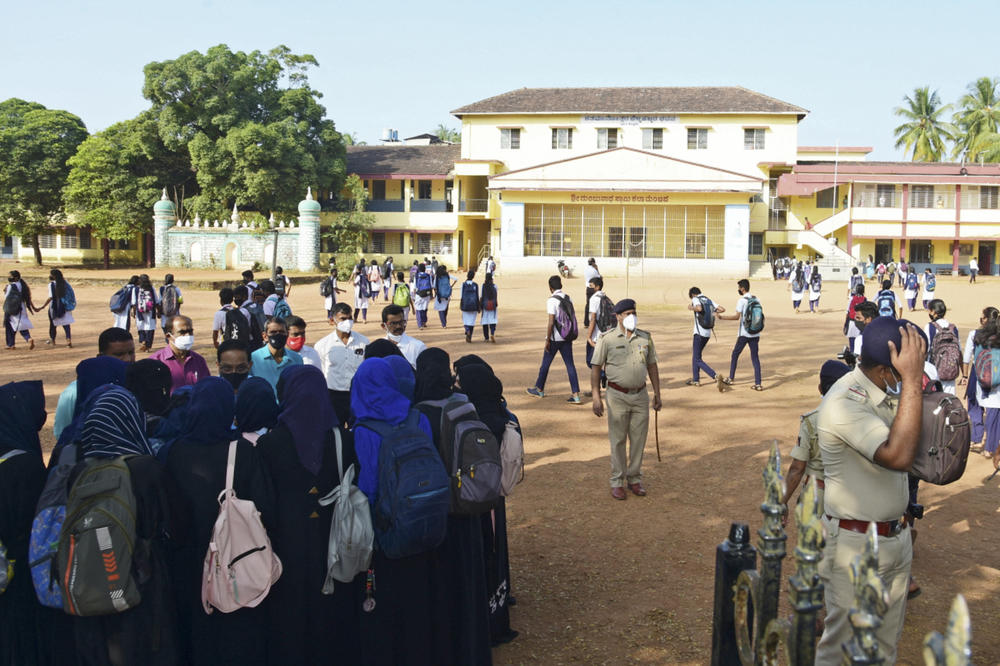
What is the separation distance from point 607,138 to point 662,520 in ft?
131

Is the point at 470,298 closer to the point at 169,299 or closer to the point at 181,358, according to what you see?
the point at 169,299

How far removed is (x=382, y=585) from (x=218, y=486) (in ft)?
2.81

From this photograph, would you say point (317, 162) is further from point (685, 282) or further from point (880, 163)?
point (880, 163)

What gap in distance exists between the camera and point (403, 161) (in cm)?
4631

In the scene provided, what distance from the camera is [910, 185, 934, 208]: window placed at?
4316cm

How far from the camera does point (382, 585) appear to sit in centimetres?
363

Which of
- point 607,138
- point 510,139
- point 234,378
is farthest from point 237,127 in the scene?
point 234,378

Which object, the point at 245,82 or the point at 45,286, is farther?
the point at 245,82

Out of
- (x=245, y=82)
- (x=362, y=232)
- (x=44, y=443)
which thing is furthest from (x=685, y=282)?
(x=44, y=443)

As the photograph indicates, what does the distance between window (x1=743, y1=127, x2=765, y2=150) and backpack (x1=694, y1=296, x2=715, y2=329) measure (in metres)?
35.0

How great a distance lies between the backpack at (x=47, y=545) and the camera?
3.14 metres

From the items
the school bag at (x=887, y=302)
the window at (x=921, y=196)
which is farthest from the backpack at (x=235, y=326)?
the window at (x=921, y=196)

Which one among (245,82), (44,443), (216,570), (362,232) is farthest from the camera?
(362,232)

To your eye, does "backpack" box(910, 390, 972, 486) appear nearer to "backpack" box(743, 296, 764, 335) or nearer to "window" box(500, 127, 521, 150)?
"backpack" box(743, 296, 764, 335)
